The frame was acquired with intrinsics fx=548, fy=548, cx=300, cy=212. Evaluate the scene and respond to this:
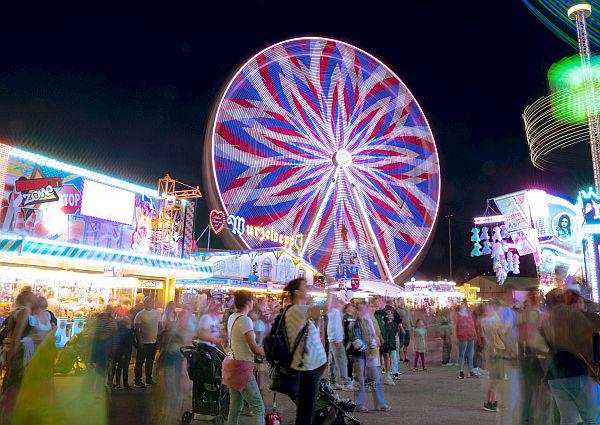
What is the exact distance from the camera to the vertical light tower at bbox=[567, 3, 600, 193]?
57.3 feet

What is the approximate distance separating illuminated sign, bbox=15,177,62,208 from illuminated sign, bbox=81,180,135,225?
160 centimetres

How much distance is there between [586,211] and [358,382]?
1064cm

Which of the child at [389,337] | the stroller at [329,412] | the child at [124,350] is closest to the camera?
the stroller at [329,412]

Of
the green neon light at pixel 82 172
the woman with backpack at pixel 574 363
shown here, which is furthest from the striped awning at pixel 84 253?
the woman with backpack at pixel 574 363

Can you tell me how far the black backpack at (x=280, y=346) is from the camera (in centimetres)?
388

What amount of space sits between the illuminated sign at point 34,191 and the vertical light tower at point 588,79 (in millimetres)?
15854

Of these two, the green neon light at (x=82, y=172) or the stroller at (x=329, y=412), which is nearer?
the stroller at (x=329, y=412)

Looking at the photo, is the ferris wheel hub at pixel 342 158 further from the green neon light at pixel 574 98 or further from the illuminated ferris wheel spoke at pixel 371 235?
the green neon light at pixel 574 98

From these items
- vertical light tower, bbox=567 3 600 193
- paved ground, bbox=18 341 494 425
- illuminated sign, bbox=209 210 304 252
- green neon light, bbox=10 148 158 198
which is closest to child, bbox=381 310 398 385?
paved ground, bbox=18 341 494 425

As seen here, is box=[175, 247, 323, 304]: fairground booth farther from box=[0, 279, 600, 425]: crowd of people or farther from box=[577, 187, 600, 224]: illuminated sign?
box=[0, 279, 600, 425]: crowd of people

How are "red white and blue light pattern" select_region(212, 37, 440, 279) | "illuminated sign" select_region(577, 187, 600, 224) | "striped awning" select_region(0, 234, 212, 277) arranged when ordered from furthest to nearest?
"red white and blue light pattern" select_region(212, 37, 440, 279)
"illuminated sign" select_region(577, 187, 600, 224)
"striped awning" select_region(0, 234, 212, 277)

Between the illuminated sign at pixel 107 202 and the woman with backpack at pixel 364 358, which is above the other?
the illuminated sign at pixel 107 202

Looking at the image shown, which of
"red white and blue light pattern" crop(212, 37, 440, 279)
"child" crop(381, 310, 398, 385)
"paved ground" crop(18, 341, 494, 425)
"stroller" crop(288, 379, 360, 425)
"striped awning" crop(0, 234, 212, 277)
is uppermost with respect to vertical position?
"red white and blue light pattern" crop(212, 37, 440, 279)

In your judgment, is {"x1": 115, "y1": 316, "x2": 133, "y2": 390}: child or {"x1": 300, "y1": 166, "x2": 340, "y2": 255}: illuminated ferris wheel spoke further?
{"x1": 300, "y1": 166, "x2": 340, "y2": 255}: illuminated ferris wheel spoke
